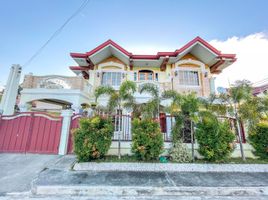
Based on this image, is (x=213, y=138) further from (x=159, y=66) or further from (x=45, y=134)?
(x=45, y=134)

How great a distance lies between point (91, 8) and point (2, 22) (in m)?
6.69

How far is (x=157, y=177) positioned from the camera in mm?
4758

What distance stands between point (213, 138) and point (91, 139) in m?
5.31

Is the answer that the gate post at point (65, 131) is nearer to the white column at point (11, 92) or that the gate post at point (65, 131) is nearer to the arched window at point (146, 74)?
the white column at point (11, 92)

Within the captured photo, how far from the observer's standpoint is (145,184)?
164 inches

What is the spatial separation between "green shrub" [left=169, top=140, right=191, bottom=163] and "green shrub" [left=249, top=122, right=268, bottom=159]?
3611mm

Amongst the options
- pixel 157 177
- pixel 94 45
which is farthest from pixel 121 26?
pixel 157 177

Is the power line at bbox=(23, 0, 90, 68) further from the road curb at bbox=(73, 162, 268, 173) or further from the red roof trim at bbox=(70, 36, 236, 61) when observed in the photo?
the road curb at bbox=(73, 162, 268, 173)

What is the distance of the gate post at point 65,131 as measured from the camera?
6.93 m

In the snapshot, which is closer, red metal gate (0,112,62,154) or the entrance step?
the entrance step

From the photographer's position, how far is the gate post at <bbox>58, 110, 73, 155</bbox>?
6927mm

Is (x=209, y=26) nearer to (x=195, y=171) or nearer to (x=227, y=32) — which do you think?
(x=227, y=32)

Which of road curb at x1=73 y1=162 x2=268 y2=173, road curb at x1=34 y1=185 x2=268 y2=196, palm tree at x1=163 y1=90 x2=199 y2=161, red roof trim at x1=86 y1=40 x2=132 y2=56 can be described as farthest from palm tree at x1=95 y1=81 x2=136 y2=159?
red roof trim at x1=86 y1=40 x2=132 y2=56

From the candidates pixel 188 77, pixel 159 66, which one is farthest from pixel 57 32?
pixel 188 77
